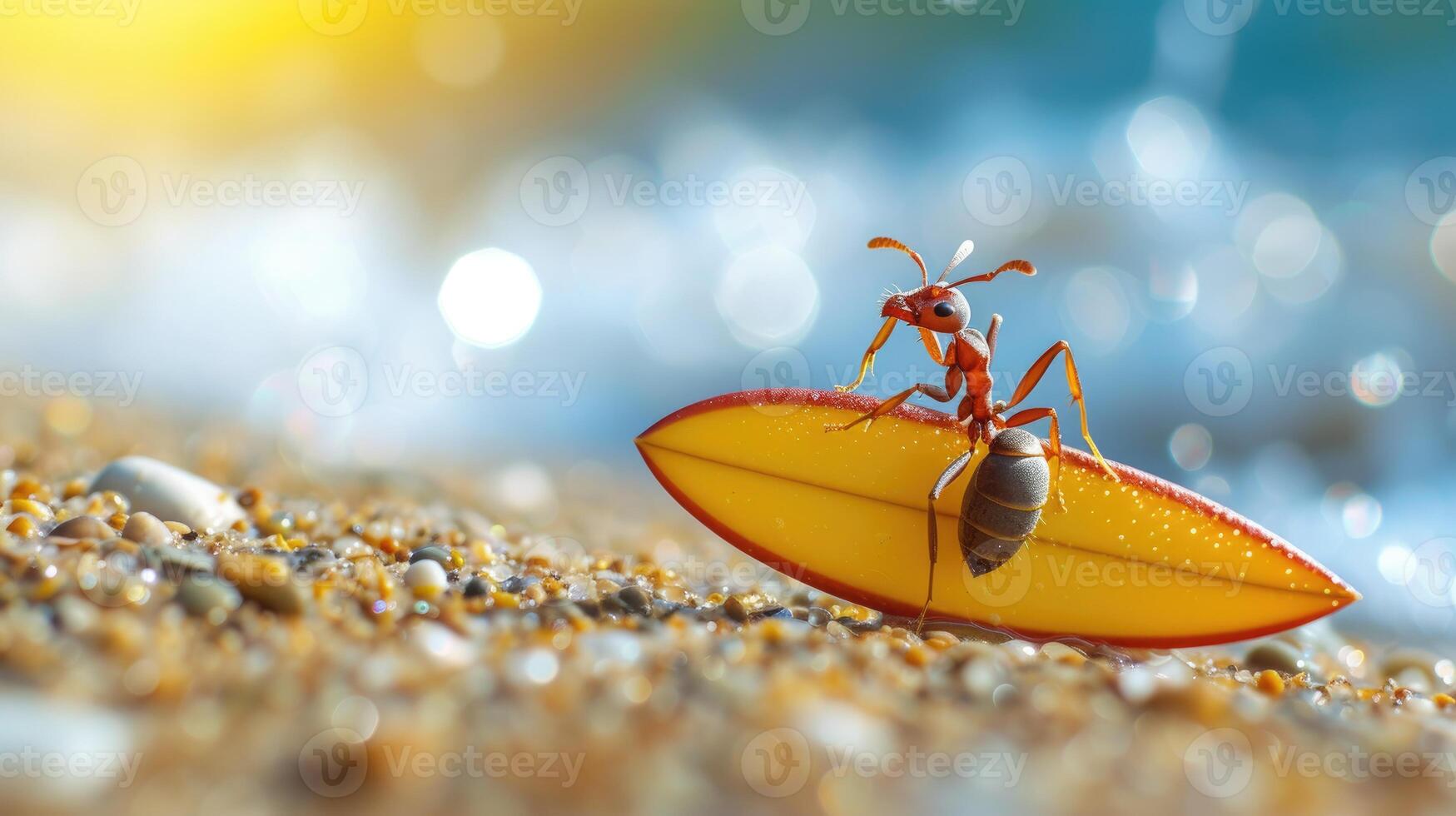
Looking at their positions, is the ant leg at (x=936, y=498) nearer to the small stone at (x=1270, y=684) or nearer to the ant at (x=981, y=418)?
the ant at (x=981, y=418)

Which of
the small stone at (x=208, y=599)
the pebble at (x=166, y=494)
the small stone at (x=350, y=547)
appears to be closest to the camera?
the small stone at (x=208, y=599)

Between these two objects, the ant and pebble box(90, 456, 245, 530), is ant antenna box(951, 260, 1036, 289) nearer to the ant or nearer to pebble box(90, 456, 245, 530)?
the ant

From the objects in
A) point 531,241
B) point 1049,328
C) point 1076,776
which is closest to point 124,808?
point 1076,776

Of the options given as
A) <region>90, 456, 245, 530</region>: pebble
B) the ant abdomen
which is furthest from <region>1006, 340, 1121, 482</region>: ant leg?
<region>90, 456, 245, 530</region>: pebble

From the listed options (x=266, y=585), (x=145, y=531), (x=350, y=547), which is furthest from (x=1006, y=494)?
(x=145, y=531)

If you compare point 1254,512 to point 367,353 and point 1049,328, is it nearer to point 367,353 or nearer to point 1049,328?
point 1049,328

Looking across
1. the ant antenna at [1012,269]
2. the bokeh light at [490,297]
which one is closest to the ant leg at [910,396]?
the ant antenna at [1012,269]

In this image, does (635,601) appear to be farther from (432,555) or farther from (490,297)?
(490,297)
